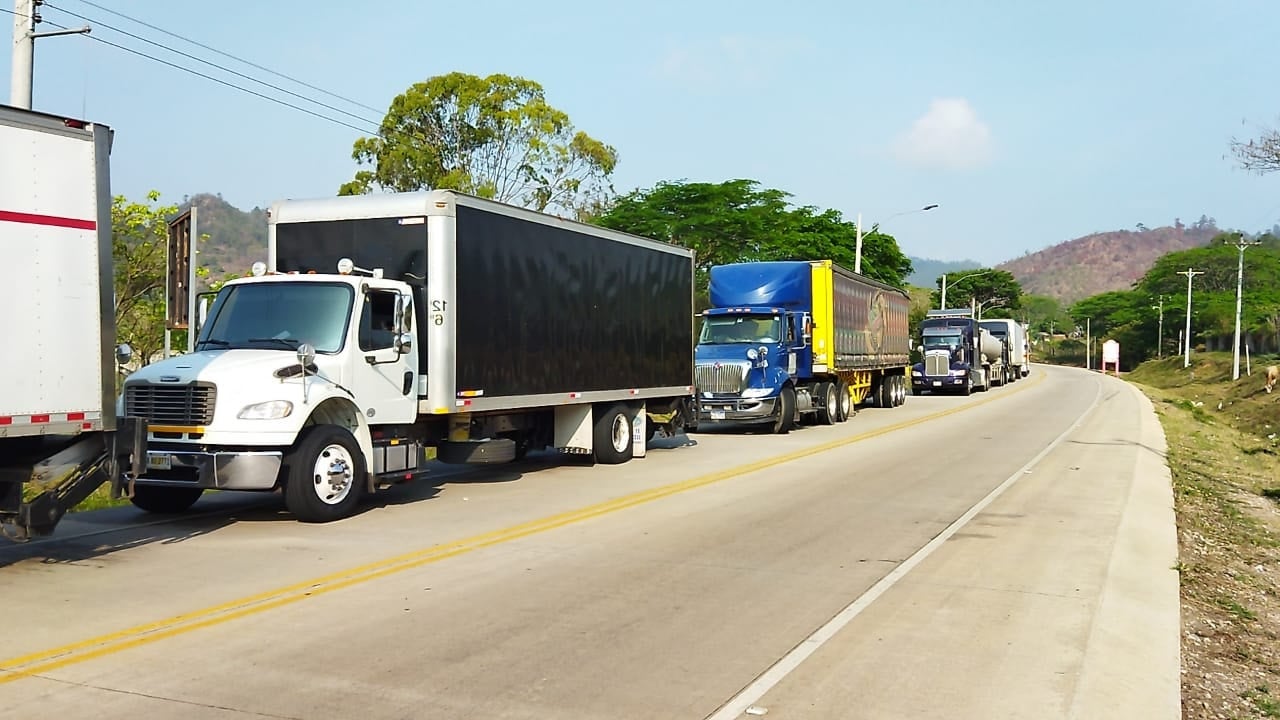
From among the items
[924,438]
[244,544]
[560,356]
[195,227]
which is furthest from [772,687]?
[924,438]

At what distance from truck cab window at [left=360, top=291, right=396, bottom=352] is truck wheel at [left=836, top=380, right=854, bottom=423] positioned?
696 inches

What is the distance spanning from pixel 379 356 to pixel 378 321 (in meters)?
0.41

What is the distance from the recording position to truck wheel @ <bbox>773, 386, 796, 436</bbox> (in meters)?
23.6

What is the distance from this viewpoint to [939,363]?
45.5 meters

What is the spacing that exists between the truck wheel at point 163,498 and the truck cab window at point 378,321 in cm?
231

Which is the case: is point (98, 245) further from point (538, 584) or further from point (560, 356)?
point (560, 356)

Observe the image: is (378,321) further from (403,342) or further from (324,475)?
(324,475)

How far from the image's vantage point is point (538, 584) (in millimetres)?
8250

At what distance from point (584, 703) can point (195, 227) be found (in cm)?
682

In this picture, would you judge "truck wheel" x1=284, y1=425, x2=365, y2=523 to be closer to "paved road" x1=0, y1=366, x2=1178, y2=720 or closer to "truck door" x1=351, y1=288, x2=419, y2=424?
"paved road" x1=0, y1=366, x2=1178, y2=720

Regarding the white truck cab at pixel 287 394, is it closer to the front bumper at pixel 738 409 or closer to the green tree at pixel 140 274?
Answer: the front bumper at pixel 738 409

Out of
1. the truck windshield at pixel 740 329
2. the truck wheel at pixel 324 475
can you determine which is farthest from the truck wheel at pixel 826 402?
the truck wheel at pixel 324 475

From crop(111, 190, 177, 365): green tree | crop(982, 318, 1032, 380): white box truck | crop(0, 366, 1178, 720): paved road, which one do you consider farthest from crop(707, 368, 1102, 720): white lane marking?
crop(982, 318, 1032, 380): white box truck

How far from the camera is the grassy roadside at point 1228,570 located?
6.39m
